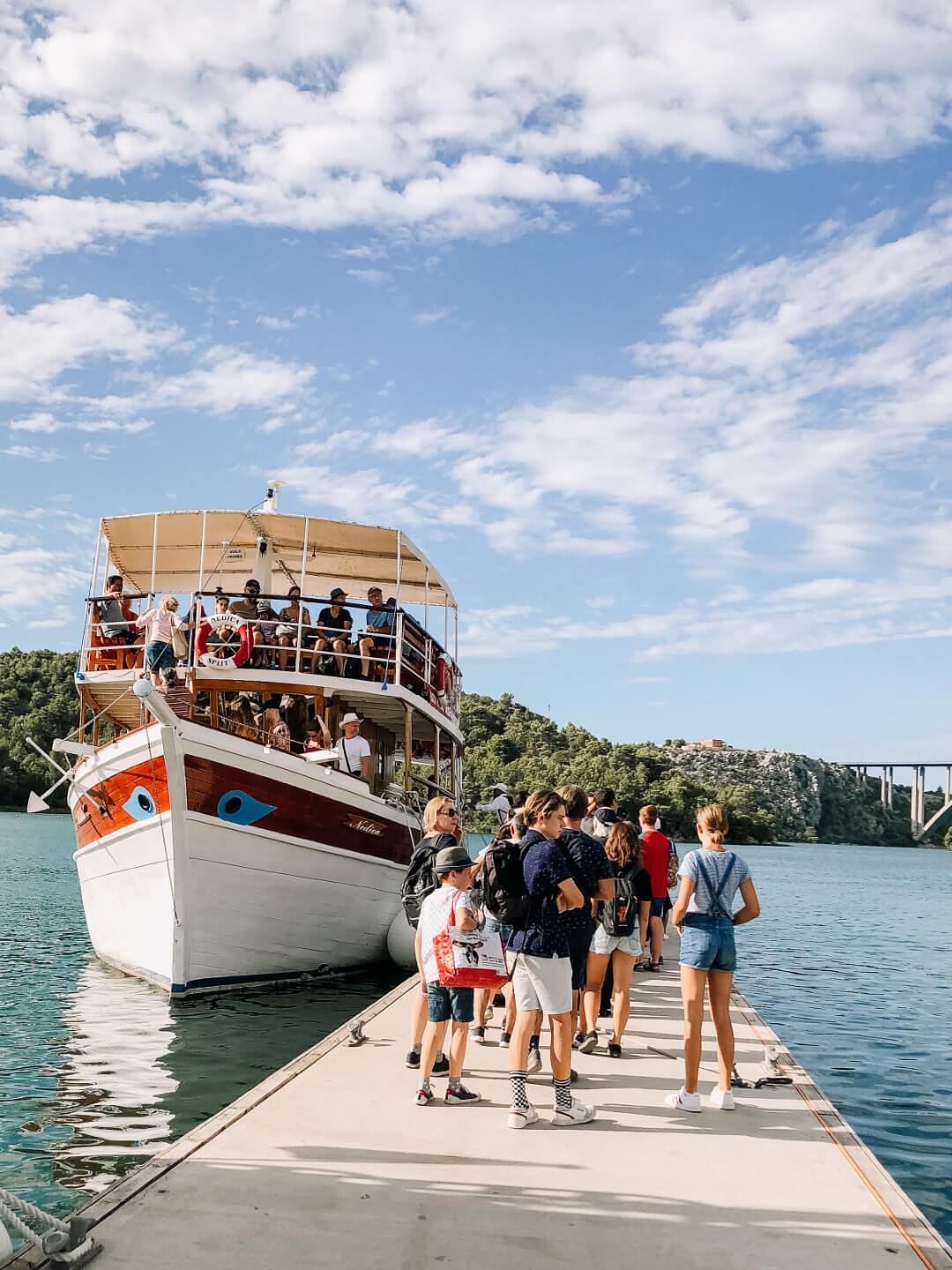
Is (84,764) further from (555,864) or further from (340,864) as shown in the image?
(555,864)

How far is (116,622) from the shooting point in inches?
529

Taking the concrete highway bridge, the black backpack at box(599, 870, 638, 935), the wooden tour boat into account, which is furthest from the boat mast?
the concrete highway bridge

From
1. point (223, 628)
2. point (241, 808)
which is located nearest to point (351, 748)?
point (241, 808)

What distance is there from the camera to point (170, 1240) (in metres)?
3.77

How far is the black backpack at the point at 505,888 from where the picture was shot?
17.9 feet

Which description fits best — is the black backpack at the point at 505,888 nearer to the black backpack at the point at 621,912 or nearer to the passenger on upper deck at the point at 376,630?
the black backpack at the point at 621,912

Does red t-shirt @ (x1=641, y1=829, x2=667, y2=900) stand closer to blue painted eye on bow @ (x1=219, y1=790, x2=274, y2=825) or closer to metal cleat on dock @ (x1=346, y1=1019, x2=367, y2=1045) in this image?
metal cleat on dock @ (x1=346, y1=1019, x2=367, y2=1045)

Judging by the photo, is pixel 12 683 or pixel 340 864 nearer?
pixel 340 864

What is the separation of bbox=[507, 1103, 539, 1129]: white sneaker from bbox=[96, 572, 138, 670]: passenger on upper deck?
31.6 ft

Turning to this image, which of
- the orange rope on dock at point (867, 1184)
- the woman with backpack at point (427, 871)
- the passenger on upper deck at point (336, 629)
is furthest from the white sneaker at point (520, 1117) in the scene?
the passenger on upper deck at point (336, 629)

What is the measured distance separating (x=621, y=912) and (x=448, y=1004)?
1.54 m

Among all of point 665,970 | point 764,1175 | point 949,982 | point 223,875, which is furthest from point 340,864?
point 949,982

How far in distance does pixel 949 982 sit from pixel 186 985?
505 inches

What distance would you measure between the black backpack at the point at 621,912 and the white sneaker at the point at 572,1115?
1.47m
